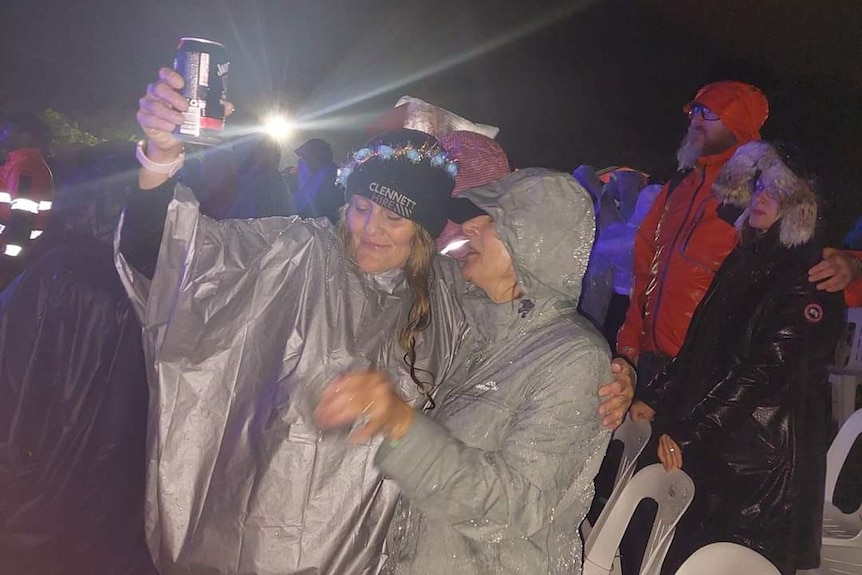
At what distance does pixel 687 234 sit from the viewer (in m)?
2.96

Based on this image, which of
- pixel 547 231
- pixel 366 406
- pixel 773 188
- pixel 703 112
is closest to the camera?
pixel 366 406

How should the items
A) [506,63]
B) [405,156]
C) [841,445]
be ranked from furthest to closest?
[506,63], [841,445], [405,156]

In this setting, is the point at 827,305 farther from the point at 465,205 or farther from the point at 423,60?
the point at 423,60

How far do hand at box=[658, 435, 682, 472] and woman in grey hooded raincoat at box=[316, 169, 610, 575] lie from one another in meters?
0.79

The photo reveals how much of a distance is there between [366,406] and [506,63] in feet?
29.6

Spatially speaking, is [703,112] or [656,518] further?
[703,112]

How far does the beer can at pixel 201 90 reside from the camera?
1.57 m

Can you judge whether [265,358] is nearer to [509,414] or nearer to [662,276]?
[509,414]

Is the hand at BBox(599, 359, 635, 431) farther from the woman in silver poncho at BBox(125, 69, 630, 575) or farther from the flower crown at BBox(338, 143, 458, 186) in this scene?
the flower crown at BBox(338, 143, 458, 186)

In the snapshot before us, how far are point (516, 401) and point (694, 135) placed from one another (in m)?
2.33

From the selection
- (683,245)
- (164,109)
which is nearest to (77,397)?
(164,109)

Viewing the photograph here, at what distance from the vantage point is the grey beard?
3.15 meters

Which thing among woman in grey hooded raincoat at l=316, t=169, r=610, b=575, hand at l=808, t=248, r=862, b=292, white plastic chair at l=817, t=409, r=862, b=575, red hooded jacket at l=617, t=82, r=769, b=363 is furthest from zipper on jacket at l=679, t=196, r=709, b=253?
woman in grey hooded raincoat at l=316, t=169, r=610, b=575

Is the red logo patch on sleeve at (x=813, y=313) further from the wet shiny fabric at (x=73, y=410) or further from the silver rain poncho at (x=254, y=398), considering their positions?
the wet shiny fabric at (x=73, y=410)
